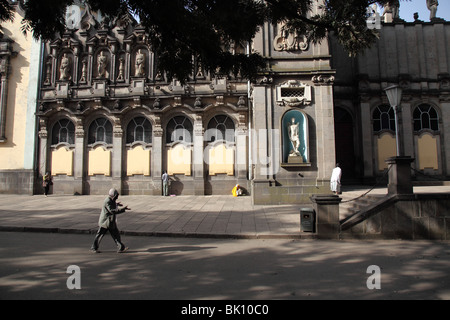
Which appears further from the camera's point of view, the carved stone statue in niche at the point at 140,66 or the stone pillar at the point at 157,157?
the carved stone statue in niche at the point at 140,66

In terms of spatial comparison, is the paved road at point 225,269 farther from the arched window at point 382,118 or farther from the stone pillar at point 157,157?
the arched window at point 382,118

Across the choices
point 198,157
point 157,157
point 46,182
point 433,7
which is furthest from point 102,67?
point 433,7

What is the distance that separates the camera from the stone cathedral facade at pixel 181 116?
18.8 meters

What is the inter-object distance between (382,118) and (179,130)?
46.8ft

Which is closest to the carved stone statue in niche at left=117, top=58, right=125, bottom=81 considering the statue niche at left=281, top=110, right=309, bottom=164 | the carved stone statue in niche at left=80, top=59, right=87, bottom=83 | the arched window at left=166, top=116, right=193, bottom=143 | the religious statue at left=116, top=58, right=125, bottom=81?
the religious statue at left=116, top=58, right=125, bottom=81

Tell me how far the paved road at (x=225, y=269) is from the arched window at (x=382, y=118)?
14.2 meters

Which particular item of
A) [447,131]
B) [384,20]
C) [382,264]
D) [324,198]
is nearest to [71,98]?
[324,198]

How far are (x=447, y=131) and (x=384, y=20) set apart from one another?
9.77 metres

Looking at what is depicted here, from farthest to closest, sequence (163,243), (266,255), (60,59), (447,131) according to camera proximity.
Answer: (60,59) → (447,131) → (163,243) → (266,255)

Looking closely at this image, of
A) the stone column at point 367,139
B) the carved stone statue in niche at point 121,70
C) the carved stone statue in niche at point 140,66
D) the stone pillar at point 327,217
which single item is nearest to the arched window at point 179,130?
the carved stone statue in niche at point 140,66

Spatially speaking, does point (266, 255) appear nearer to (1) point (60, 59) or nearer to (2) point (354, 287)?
(2) point (354, 287)

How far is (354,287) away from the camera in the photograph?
4.40 meters

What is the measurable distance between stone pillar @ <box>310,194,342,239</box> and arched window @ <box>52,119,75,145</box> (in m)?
18.7

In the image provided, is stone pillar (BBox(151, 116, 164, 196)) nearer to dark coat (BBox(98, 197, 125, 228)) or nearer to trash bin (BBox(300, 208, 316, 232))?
dark coat (BBox(98, 197, 125, 228))
